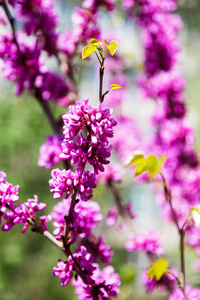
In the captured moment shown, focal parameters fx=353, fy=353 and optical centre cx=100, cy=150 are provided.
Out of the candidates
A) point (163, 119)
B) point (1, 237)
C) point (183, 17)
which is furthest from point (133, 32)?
point (163, 119)

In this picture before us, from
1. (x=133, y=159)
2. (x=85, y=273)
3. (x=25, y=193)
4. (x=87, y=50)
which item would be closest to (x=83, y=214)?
(x=85, y=273)

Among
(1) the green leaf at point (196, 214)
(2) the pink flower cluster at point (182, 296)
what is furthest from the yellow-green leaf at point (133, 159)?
(2) the pink flower cluster at point (182, 296)

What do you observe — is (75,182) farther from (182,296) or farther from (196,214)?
(182,296)

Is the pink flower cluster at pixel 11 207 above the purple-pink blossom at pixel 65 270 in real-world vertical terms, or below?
above

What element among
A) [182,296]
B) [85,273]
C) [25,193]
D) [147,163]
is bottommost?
[25,193]

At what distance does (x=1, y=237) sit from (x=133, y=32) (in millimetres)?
4892

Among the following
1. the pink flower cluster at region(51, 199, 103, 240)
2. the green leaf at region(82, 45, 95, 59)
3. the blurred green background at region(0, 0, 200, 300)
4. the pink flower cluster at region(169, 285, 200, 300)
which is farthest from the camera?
the blurred green background at region(0, 0, 200, 300)

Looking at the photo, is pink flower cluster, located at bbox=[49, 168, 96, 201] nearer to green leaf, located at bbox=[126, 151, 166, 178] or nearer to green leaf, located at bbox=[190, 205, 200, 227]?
green leaf, located at bbox=[126, 151, 166, 178]

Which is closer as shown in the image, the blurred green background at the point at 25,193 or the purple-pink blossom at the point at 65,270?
the purple-pink blossom at the point at 65,270

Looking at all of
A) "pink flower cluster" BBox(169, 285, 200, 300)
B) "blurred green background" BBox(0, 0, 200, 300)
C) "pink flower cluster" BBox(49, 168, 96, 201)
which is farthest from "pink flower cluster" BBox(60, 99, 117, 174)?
"blurred green background" BBox(0, 0, 200, 300)

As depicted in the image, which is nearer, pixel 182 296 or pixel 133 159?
pixel 133 159

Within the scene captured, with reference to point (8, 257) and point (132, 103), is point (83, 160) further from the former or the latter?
point (132, 103)

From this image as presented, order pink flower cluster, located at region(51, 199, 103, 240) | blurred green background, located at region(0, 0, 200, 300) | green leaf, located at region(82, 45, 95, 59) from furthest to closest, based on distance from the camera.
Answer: blurred green background, located at region(0, 0, 200, 300) < pink flower cluster, located at region(51, 199, 103, 240) < green leaf, located at region(82, 45, 95, 59)

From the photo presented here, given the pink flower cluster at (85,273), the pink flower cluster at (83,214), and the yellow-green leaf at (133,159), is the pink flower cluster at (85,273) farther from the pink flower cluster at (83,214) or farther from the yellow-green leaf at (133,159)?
the yellow-green leaf at (133,159)
